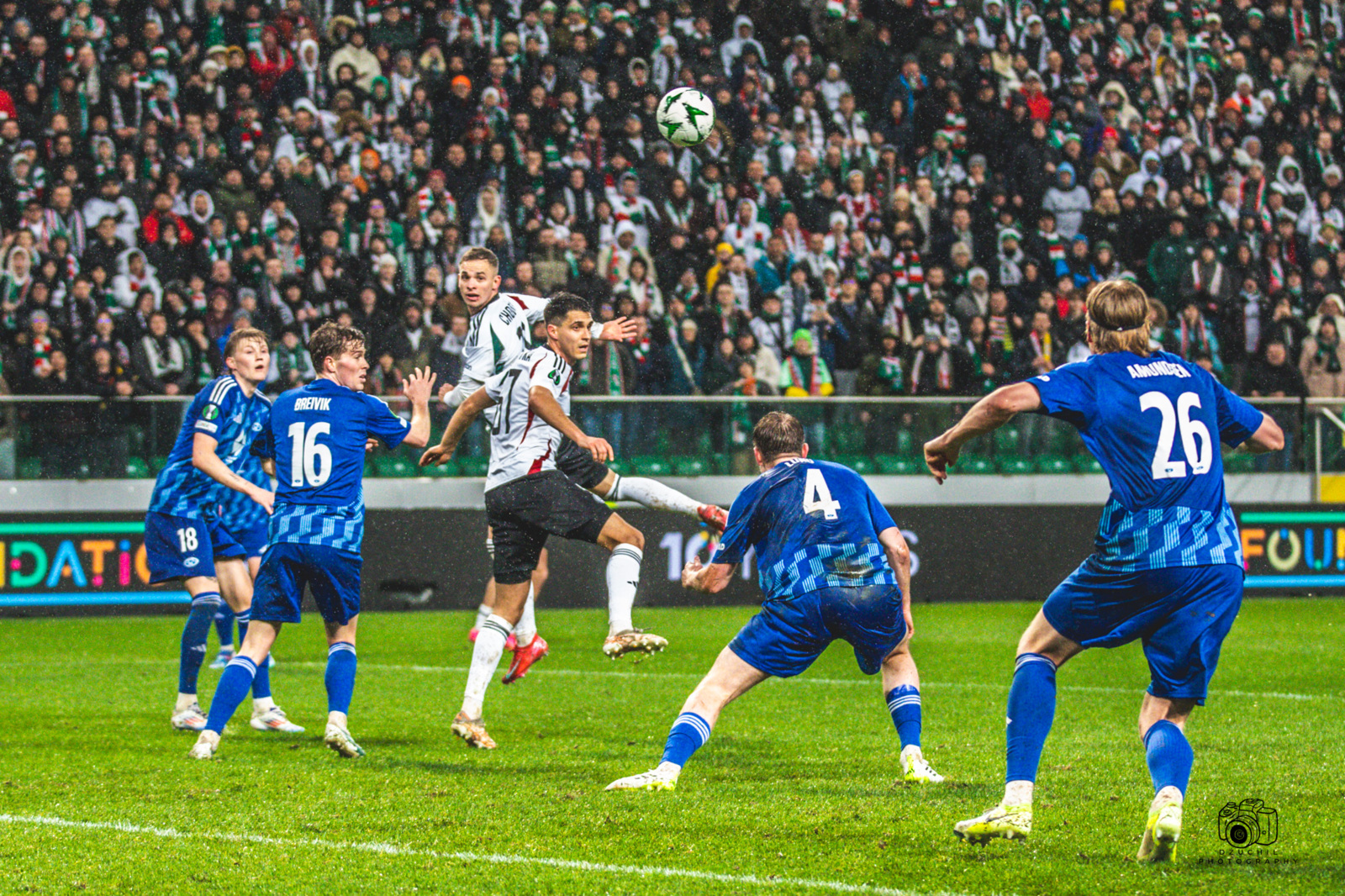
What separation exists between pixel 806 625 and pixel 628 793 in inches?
36.8

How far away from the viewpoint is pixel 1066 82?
806 inches

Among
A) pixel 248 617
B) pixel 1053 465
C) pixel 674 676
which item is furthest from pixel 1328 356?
pixel 248 617

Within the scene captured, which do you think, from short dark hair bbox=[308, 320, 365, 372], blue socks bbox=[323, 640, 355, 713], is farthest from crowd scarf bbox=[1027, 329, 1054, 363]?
blue socks bbox=[323, 640, 355, 713]

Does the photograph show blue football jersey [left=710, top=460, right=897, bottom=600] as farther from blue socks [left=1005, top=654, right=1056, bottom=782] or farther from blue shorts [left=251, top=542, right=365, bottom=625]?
blue shorts [left=251, top=542, right=365, bottom=625]

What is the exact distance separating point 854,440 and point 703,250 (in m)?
3.04

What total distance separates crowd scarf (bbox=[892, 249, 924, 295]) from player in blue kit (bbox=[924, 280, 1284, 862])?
12.5 meters

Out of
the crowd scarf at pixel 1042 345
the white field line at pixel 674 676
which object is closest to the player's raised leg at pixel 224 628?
the white field line at pixel 674 676

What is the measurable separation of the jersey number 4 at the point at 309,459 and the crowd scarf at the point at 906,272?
11.1 m

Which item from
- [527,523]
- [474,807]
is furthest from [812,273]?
[474,807]

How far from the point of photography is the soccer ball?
12.3 metres

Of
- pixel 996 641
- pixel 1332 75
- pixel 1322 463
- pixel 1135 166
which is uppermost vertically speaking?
pixel 1332 75

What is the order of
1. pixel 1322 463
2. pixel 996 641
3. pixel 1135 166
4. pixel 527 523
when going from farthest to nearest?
pixel 1135 166 < pixel 1322 463 < pixel 996 641 < pixel 527 523

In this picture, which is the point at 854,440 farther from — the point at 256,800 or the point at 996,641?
the point at 256,800

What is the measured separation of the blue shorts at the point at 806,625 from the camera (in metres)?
5.73
